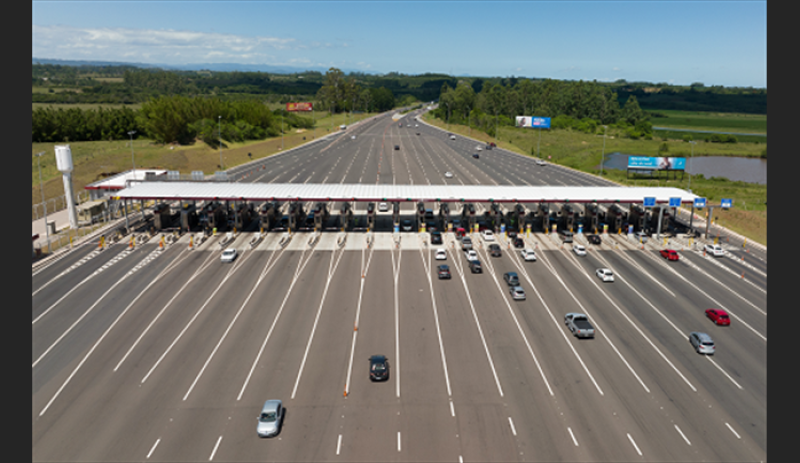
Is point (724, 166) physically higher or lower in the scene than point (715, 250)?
higher

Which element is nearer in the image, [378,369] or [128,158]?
[378,369]

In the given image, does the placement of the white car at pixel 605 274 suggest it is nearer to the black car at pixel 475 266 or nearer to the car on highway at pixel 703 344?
the black car at pixel 475 266

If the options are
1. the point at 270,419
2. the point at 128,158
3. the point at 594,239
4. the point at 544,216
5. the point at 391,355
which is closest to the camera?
the point at 270,419

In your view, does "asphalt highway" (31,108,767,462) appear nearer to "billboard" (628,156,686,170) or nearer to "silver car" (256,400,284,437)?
"silver car" (256,400,284,437)

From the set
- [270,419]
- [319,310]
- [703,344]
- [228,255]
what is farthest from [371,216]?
[703,344]

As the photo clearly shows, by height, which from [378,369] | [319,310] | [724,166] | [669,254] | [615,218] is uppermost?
[724,166]

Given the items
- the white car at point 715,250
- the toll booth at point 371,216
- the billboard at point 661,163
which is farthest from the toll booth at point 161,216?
the billboard at point 661,163

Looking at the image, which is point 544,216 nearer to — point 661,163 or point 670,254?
point 670,254

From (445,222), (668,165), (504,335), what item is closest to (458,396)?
(504,335)
